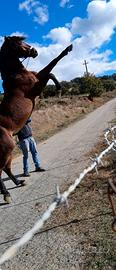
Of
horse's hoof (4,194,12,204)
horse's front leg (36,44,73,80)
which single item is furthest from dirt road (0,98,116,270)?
horse's front leg (36,44,73,80)

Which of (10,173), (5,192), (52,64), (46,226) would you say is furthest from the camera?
(10,173)

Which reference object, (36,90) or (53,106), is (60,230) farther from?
(53,106)

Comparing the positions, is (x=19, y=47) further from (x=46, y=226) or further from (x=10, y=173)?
(x=10, y=173)

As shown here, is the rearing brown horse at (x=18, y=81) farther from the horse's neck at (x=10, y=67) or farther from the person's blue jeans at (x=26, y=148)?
the person's blue jeans at (x=26, y=148)

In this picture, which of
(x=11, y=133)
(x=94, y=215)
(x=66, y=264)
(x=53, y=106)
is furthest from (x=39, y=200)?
(x=53, y=106)

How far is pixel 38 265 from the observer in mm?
5246

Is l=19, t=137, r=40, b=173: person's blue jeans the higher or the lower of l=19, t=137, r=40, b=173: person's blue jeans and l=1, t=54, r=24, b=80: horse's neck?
the lower

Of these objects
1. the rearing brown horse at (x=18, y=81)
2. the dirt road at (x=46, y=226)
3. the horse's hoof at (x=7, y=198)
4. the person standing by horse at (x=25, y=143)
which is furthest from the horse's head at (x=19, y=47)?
the person standing by horse at (x=25, y=143)

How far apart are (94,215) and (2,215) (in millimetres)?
2016

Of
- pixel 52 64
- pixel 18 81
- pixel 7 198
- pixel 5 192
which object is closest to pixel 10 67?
pixel 18 81

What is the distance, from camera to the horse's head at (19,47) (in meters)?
7.25

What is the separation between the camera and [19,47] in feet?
23.8

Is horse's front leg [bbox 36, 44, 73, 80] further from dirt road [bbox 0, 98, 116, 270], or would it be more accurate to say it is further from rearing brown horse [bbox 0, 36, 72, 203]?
dirt road [bbox 0, 98, 116, 270]

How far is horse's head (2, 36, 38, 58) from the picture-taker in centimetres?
725
